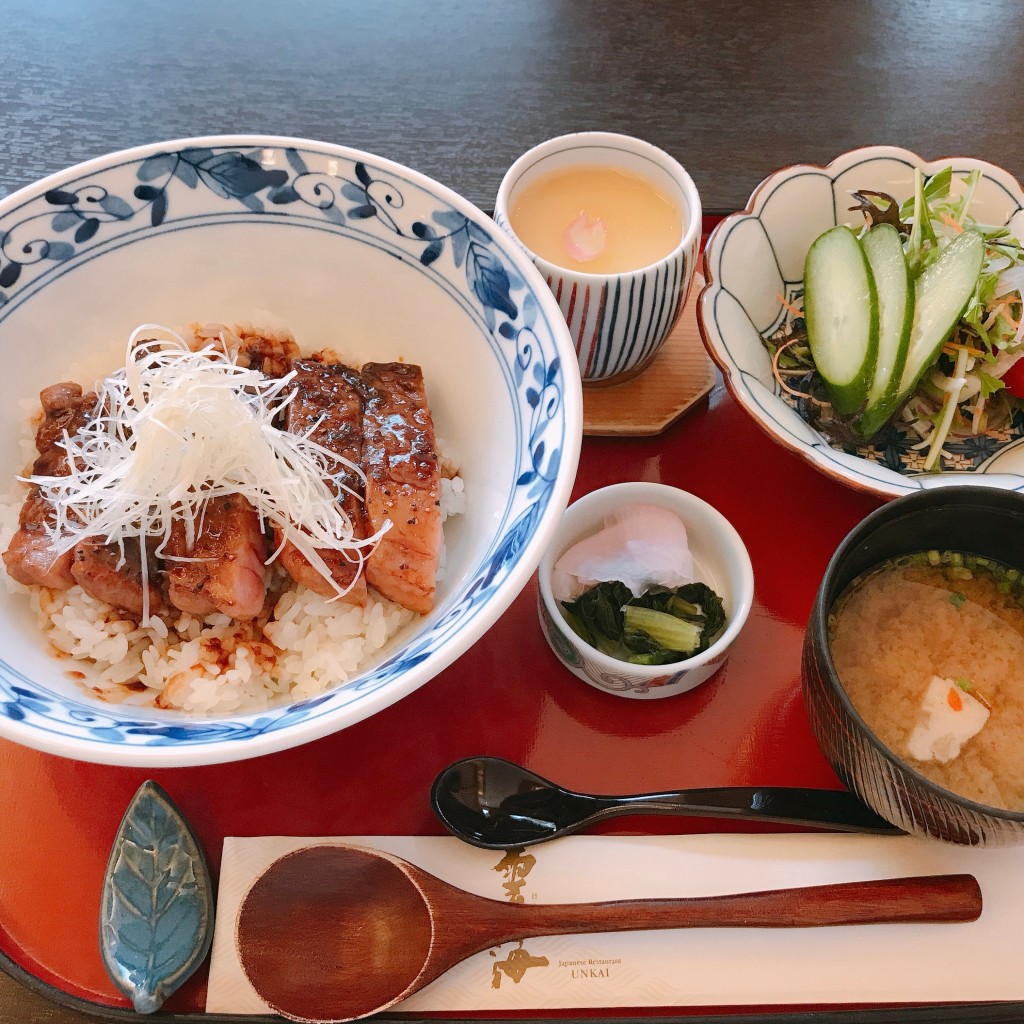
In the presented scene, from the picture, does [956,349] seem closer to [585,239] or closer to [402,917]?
[585,239]

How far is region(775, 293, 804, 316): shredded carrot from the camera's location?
199 cm

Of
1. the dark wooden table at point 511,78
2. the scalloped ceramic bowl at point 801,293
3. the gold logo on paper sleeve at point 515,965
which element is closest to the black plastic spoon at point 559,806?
the gold logo on paper sleeve at point 515,965

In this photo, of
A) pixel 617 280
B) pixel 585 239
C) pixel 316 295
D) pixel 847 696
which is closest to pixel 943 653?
pixel 847 696

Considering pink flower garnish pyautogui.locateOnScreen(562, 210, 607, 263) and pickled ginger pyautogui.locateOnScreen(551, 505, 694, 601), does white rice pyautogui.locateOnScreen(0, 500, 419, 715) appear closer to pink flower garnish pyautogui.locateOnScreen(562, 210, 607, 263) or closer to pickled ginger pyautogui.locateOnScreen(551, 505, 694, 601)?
pickled ginger pyautogui.locateOnScreen(551, 505, 694, 601)

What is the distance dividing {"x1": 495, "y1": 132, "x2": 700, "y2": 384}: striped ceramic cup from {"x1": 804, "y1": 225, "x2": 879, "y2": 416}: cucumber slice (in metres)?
0.31

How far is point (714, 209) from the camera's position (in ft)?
7.30

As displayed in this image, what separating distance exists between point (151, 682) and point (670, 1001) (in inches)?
38.8

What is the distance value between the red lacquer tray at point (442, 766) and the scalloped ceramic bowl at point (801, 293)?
0.24 metres

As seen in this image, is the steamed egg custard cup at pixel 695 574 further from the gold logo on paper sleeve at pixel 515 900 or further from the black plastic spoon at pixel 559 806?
the gold logo on paper sleeve at pixel 515 900

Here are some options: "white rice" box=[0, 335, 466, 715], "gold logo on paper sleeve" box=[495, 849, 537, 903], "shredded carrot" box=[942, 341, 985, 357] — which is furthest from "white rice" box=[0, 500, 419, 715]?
"shredded carrot" box=[942, 341, 985, 357]

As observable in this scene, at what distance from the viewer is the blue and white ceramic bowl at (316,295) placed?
137cm

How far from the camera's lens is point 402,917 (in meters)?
1.26

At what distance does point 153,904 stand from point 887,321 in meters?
1.79

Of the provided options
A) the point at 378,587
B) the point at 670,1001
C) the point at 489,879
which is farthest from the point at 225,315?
the point at 670,1001
